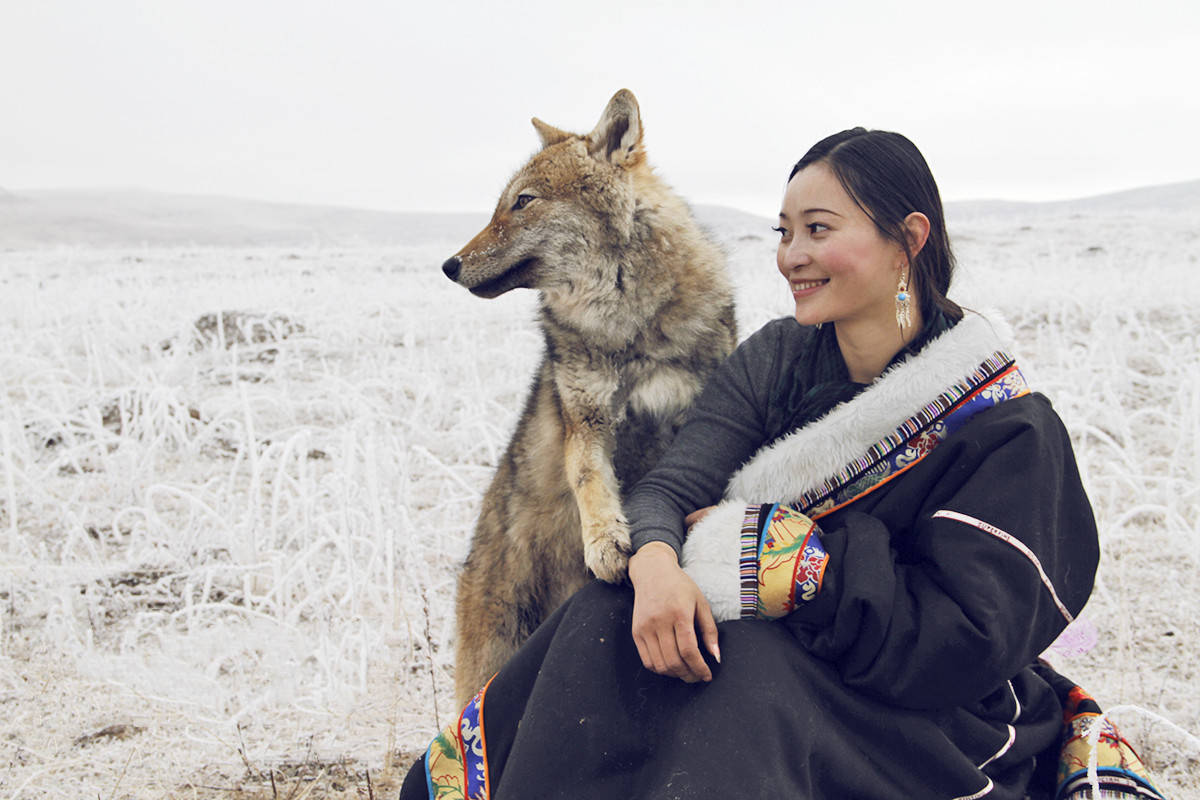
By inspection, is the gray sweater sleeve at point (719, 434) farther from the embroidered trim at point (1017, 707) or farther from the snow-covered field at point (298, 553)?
the embroidered trim at point (1017, 707)

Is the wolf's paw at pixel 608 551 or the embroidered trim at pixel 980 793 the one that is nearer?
the embroidered trim at pixel 980 793

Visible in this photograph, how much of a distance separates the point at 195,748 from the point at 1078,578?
2.77 metres

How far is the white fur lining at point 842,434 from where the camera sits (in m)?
1.78

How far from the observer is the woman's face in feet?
6.23

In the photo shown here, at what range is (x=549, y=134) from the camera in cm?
303

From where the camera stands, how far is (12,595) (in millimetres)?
3783

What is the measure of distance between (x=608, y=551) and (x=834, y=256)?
87 centimetres

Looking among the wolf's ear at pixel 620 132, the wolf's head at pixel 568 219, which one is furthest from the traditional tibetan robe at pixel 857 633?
the wolf's ear at pixel 620 132

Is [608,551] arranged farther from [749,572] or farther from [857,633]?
[857,633]

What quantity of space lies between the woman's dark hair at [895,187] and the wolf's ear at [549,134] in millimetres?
1215

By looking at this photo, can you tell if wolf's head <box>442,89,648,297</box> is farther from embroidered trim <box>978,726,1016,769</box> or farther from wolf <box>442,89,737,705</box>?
embroidered trim <box>978,726,1016,769</box>

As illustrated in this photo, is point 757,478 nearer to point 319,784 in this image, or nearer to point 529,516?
point 529,516

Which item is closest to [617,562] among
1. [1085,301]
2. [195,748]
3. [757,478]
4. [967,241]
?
[757,478]

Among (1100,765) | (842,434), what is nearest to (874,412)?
(842,434)
